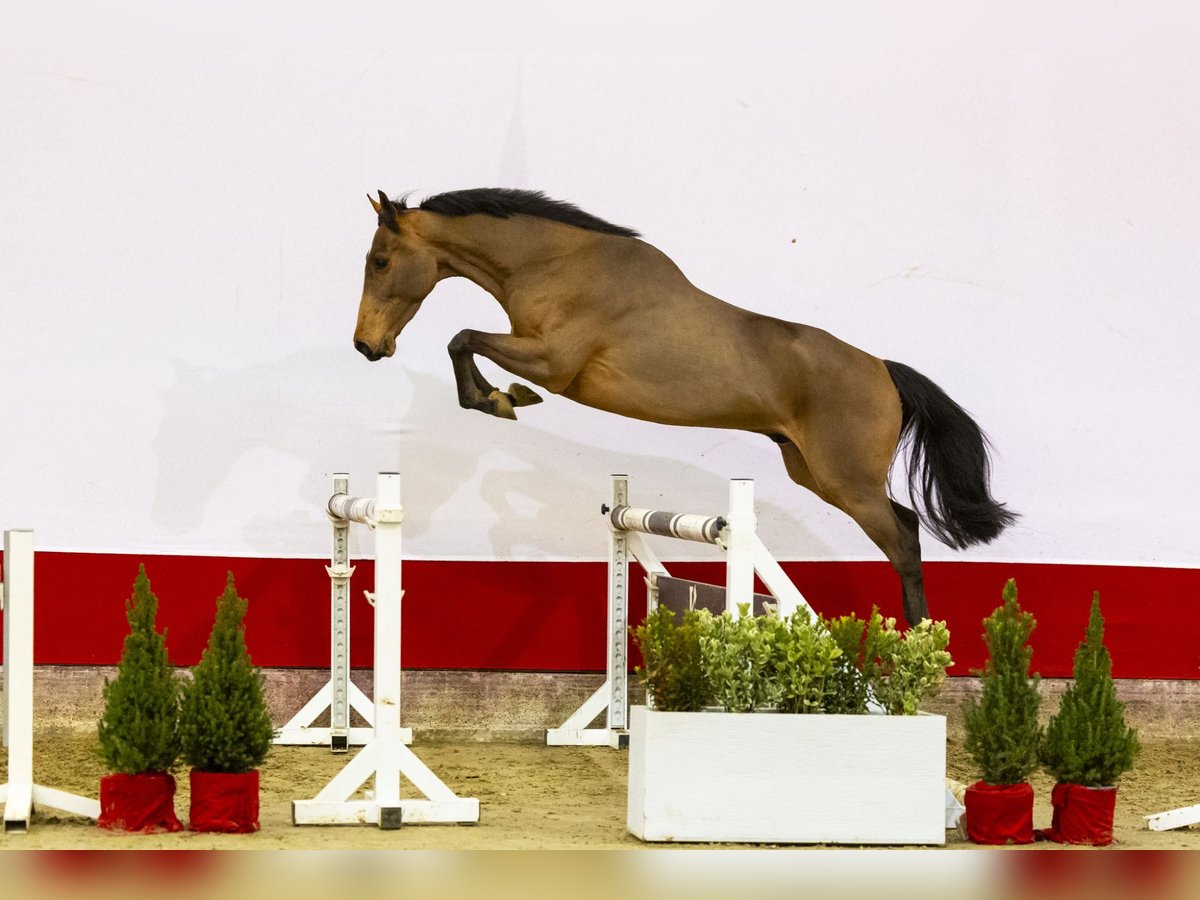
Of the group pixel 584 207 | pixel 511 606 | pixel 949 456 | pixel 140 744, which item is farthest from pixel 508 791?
pixel 584 207

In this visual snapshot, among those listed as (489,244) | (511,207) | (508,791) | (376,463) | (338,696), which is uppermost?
(511,207)

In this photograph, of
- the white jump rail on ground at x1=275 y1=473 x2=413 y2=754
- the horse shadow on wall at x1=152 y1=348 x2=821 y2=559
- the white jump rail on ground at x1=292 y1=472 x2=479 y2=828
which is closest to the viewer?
the white jump rail on ground at x1=292 y1=472 x2=479 y2=828

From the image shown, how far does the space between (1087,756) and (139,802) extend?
2.37 metres

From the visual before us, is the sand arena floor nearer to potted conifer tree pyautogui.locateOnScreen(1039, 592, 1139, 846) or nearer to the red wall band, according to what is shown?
potted conifer tree pyautogui.locateOnScreen(1039, 592, 1139, 846)

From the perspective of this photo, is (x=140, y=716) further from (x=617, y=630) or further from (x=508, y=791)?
(x=617, y=630)

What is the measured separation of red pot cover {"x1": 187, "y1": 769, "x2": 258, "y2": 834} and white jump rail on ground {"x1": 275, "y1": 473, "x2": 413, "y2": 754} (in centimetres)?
163

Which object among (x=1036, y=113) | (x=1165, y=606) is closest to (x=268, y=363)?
(x=1036, y=113)

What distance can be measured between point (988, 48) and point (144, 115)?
3.31 m

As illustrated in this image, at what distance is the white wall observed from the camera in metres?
5.65

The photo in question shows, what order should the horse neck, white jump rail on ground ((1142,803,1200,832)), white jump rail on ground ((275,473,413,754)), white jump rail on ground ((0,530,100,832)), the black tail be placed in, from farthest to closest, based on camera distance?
the black tail, white jump rail on ground ((275,473,413,754)), the horse neck, white jump rail on ground ((1142,803,1200,832)), white jump rail on ground ((0,530,100,832))

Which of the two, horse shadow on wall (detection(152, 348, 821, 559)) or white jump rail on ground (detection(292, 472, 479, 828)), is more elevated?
horse shadow on wall (detection(152, 348, 821, 559))

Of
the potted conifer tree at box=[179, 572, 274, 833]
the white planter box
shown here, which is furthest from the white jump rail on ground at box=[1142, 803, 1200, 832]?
the potted conifer tree at box=[179, 572, 274, 833]

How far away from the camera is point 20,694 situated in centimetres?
378

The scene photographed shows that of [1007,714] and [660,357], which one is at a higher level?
[660,357]
